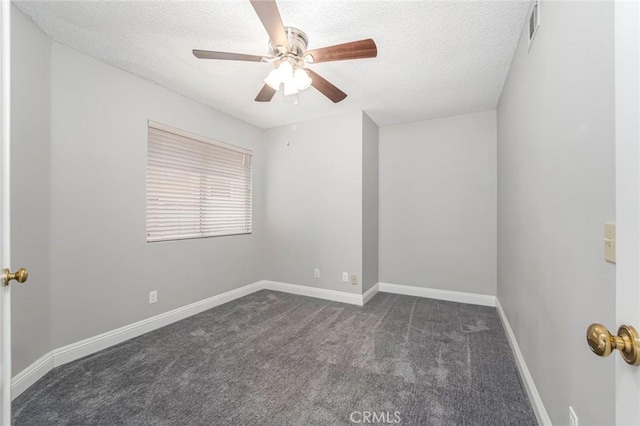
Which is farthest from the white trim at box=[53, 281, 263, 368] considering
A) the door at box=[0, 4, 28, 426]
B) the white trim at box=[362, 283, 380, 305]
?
the white trim at box=[362, 283, 380, 305]

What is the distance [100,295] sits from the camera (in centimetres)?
228

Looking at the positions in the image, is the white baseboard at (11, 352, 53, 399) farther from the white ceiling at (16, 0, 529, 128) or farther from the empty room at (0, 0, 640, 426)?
the white ceiling at (16, 0, 529, 128)

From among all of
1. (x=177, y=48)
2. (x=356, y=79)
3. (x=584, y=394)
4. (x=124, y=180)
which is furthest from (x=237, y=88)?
(x=584, y=394)

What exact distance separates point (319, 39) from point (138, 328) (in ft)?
9.88

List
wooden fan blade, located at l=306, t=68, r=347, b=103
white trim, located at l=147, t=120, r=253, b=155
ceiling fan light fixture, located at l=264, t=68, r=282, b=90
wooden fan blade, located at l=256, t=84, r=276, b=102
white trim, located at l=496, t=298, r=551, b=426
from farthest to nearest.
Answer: white trim, located at l=147, t=120, r=253, b=155 < wooden fan blade, located at l=256, t=84, r=276, b=102 < wooden fan blade, located at l=306, t=68, r=347, b=103 < ceiling fan light fixture, located at l=264, t=68, r=282, b=90 < white trim, located at l=496, t=298, r=551, b=426

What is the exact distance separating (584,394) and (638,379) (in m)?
0.79

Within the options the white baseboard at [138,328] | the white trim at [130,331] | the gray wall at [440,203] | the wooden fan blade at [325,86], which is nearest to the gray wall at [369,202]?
the gray wall at [440,203]

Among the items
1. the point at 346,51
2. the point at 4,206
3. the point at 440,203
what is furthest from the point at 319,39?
the point at 440,203

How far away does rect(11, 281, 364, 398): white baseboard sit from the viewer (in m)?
1.80

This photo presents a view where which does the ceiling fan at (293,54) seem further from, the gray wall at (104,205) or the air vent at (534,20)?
the gray wall at (104,205)

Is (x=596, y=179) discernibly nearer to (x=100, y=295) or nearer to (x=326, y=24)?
(x=326, y=24)

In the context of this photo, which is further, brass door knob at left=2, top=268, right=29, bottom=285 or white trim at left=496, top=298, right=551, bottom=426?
white trim at left=496, top=298, right=551, bottom=426

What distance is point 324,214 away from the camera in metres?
3.68

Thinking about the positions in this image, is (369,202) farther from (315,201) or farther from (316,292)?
(316,292)
